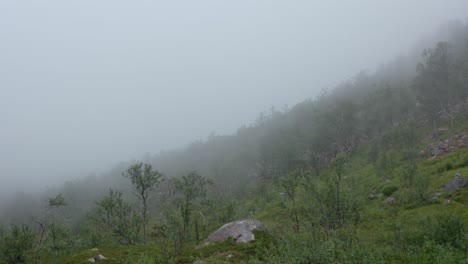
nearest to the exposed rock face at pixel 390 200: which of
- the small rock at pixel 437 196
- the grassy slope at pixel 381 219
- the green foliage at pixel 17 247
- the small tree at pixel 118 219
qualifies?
the grassy slope at pixel 381 219

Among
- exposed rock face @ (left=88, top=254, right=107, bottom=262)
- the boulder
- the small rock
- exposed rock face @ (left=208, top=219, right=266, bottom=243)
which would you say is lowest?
the small rock

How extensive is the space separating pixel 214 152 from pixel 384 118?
8613 cm

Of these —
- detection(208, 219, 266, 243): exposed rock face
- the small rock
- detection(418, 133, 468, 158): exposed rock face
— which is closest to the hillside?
the small rock

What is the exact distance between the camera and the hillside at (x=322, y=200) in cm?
1770

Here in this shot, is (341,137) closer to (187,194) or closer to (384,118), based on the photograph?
(384,118)

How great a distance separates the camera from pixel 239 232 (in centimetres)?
2869

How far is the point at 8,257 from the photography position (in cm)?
3148

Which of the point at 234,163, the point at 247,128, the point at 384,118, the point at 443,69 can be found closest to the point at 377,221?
the point at 384,118

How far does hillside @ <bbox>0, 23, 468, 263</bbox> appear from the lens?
58.1 ft

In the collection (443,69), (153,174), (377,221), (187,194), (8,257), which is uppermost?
(443,69)

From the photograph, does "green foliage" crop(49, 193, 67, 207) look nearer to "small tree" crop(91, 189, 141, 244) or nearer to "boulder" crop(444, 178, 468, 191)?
"small tree" crop(91, 189, 141, 244)

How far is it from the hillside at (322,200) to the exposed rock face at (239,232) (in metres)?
0.99

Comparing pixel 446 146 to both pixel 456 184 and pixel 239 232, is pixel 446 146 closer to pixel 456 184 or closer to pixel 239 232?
pixel 456 184

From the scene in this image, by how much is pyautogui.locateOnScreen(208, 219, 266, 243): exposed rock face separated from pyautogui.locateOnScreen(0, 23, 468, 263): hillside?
99cm
